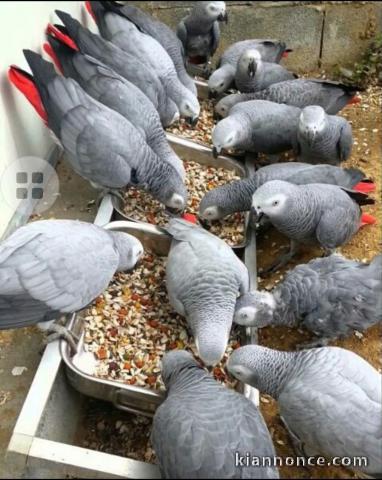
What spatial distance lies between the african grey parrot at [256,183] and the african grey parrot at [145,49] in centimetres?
84

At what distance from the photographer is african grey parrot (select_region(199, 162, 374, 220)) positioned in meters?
2.72

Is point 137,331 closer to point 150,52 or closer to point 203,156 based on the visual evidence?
point 203,156

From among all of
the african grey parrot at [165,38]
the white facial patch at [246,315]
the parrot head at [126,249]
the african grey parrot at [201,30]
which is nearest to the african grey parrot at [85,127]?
the parrot head at [126,249]

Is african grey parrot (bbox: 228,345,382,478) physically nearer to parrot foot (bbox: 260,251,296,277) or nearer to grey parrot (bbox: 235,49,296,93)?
parrot foot (bbox: 260,251,296,277)

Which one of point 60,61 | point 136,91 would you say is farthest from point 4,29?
point 136,91

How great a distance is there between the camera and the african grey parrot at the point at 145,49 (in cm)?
318

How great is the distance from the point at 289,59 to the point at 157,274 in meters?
2.86

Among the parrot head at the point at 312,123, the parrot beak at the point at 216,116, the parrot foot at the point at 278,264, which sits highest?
the parrot head at the point at 312,123

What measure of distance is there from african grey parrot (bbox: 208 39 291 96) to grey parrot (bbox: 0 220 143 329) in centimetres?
202

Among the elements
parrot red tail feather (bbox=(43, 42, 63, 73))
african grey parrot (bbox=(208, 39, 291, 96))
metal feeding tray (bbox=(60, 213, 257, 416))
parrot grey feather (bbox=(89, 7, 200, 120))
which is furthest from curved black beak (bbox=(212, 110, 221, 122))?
metal feeding tray (bbox=(60, 213, 257, 416))

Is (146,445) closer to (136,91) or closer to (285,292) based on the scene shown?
(285,292)

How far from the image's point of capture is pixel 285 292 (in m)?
2.21

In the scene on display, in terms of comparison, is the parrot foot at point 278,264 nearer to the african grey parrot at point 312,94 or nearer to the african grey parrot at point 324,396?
the african grey parrot at point 324,396

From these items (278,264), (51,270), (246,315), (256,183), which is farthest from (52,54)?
(246,315)
